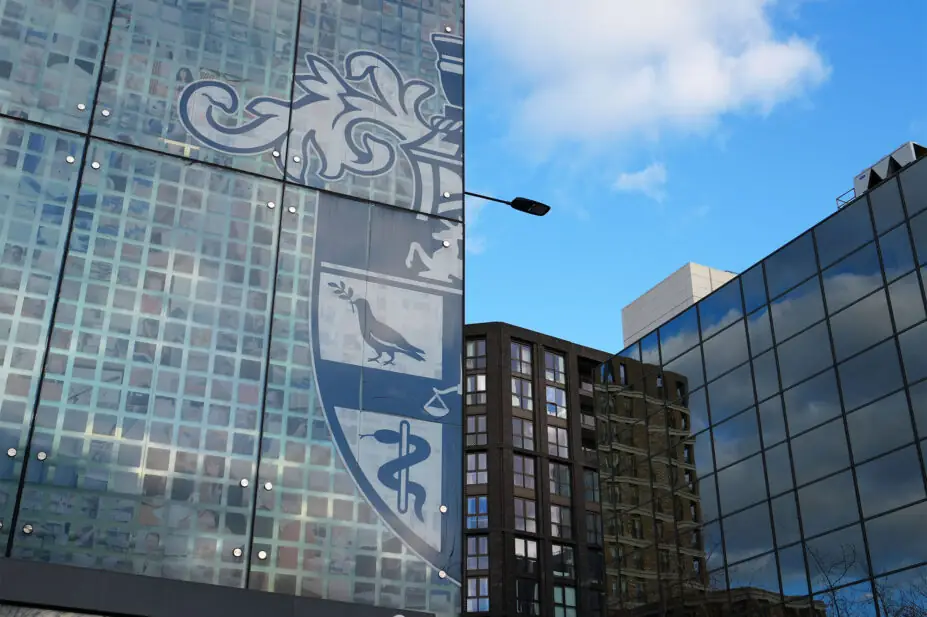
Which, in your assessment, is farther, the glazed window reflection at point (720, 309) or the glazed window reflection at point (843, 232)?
the glazed window reflection at point (720, 309)

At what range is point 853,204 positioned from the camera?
3512 centimetres

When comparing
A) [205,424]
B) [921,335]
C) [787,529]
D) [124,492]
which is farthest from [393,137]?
[787,529]

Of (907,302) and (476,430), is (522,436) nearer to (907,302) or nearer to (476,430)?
(476,430)

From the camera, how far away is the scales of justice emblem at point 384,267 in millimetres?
17141

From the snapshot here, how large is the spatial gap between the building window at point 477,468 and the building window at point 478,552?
4406mm

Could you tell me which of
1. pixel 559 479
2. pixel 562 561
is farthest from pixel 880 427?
pixel 559 479

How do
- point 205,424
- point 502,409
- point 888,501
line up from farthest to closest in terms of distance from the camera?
point 502,409, point 888,501, point 205,424

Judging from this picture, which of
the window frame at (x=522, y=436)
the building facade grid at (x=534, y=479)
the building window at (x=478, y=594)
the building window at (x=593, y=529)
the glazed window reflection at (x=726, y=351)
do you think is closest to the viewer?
the glazed window reflection at (x=726, y=351)

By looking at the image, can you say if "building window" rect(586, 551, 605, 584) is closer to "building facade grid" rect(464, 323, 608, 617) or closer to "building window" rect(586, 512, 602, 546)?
"building facade grid" rect(464, 323, 608, 617)

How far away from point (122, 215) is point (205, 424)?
148 inches

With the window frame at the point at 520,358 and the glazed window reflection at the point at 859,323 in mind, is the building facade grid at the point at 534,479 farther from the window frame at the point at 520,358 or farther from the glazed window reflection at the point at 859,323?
the glazed window reflection at the point at 859,323

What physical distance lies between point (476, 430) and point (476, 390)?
346 centimetres

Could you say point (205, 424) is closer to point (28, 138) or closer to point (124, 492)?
point (124, 492)

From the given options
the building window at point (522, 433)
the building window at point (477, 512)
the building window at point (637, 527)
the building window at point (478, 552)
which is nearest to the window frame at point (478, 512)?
the building window at point (477, 512)
